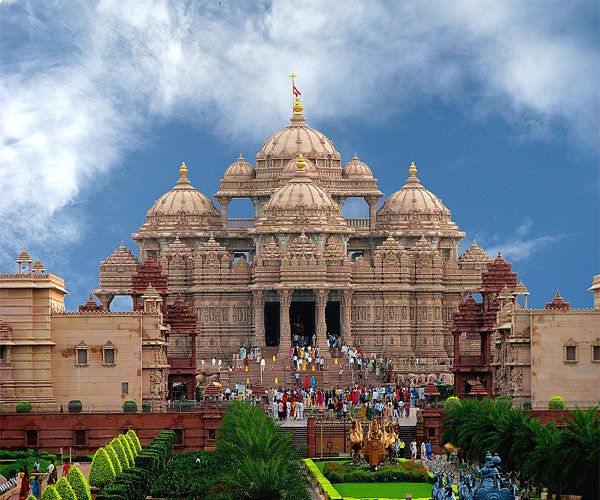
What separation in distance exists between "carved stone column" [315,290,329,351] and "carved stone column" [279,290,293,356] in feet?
5.16

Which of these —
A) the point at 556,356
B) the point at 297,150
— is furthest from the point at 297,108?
the point at 556,356

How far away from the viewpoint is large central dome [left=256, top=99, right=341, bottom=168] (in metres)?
144

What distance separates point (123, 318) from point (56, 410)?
5391mm

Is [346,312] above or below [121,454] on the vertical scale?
above

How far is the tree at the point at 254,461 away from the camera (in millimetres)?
64562

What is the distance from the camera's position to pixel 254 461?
223 ft

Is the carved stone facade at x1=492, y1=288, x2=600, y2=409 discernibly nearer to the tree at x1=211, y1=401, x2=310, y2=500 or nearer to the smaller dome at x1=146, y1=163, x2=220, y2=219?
the tree at x1=211, y1=401, x2=310, y2=500

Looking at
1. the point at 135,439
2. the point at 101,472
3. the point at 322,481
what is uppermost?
the point at 135,439

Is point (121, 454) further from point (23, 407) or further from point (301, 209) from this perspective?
point (301, 209)

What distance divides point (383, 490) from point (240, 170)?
6988cm

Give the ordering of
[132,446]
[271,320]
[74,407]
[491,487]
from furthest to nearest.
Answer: [271,320] → [74,407] → [132,446] → [491,487]

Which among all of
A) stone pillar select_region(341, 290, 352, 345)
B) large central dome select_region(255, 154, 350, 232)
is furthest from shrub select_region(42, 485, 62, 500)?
large central dome select_region(255, 154, 350, 232)

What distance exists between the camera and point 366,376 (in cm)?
11900

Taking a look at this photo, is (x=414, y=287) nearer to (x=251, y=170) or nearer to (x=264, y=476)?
(x=251, y=170)
